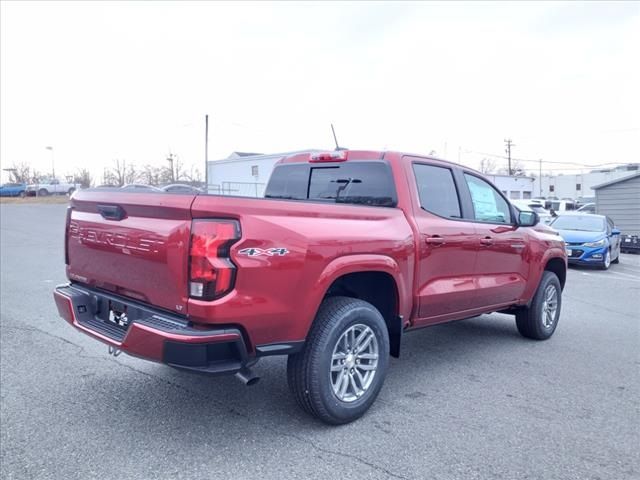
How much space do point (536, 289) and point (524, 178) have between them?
202 feet

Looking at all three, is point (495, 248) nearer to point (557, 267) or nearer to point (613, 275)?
point (557, 267)

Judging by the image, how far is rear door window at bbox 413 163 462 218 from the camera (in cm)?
447

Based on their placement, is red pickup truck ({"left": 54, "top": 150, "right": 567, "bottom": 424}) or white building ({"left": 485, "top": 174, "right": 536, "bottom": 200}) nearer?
red pickup truck ({"left": 54, "top": 150, "right": 567, "bottom": 424})

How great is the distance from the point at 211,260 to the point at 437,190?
2469mm

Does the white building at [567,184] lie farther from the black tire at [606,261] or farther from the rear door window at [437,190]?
the rear door window at [437,190]

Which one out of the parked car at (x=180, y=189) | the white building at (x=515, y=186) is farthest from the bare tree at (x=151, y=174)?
the parked car at (x=180, y=189)

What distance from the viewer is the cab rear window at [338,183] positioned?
434 cm

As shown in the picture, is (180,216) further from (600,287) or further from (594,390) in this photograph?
(600,287)

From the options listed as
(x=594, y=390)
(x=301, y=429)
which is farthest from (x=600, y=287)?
(x=301, y=429)

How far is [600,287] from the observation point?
10648 mm

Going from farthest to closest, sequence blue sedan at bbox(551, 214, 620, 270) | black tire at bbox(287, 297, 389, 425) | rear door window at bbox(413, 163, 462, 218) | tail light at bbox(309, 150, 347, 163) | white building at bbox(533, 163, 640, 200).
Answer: white building at bbox(533, 163, 640, 200) < blue sedan at bbox(551, 214, 620, 270) < tail light at bbox(309, 150, 347, 163) < rear door window at bbox(413, 163, 462, 218) < black tire at bbox(287, 297, 389, 425)

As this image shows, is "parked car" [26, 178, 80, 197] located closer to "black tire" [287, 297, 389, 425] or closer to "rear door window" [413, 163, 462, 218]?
"rear door window" [413, 163, 462, 218]

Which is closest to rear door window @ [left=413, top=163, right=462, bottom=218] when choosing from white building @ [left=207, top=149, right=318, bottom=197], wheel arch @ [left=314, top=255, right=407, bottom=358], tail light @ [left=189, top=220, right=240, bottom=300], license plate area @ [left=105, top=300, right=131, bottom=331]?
wheel arch @ [left=314, top=255, right=407, bottom=358]

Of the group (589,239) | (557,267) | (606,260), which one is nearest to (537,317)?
(557,267)
